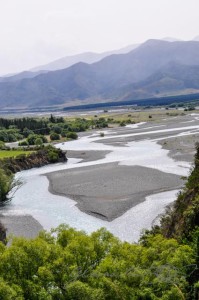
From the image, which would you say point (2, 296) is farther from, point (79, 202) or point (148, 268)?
point (79, 202)

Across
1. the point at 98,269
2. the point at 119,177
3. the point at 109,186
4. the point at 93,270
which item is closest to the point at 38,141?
the point at 119,177

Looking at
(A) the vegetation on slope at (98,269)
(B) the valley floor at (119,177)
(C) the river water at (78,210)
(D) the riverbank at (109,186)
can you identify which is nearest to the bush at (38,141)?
(B) the valley floor at (119,177)

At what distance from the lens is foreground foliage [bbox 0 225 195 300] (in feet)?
94.1

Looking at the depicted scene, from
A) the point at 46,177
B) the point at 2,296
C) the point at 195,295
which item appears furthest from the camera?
the point at 46,177

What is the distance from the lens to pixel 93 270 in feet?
102

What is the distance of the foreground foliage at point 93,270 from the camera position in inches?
1129

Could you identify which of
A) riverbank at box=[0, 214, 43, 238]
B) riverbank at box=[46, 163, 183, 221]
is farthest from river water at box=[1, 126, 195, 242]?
riverbank at box=[46, 163, 183, 221]

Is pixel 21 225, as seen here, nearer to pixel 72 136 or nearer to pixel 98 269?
pixel 98 269

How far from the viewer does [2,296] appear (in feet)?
89.1

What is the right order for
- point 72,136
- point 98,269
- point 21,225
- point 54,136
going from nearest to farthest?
point 98,269 < point 21,225 < point 54,136 < point 72,136

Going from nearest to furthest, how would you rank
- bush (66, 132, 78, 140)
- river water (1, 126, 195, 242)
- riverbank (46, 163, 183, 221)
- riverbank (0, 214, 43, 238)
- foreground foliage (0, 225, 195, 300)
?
foreground foliage (0, 225, 195, 300) → riverbank (0, 214, 43, 238) → river water (1, 126, 195, 242) → riverbank (46, 163, 183, 221) → bush (66, 132, 78, 140)

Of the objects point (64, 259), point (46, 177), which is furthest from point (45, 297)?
point (46, 177)

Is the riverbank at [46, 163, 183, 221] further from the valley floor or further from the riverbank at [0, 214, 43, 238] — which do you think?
the riverbank at [0, 214, 43, 238]

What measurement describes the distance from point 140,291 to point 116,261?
311 centimetres
